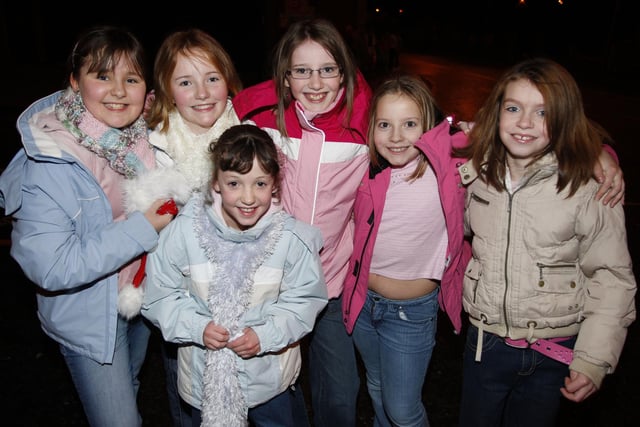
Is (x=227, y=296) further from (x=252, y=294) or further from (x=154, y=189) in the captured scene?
(x=154, y=189)

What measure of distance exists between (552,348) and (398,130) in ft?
4.38

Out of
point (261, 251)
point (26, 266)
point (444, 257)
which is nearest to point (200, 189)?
point (261, 251)

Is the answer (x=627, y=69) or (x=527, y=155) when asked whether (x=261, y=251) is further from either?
(x=627, y=69)

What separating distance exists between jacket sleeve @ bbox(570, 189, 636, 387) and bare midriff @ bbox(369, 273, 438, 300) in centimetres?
78

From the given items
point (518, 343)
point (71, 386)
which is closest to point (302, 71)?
point (518, 343)

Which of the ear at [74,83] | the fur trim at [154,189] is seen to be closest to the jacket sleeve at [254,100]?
the fur trim at [154,189]

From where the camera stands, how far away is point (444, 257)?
2.81 metres

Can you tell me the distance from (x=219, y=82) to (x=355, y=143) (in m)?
0.83

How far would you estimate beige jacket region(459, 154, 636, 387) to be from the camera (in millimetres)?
2410

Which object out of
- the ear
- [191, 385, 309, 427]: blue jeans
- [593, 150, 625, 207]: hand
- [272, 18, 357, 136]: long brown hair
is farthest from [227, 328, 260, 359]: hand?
[593, 150, 625, 207]: hand

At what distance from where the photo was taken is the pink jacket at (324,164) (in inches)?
110

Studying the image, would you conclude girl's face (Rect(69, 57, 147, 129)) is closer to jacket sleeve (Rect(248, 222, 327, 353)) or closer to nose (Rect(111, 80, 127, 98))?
nose (Rect(111, 80, 127, 98))

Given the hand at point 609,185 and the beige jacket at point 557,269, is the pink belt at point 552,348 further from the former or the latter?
the hand at point 609,185

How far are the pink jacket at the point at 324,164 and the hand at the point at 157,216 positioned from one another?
0.64m
